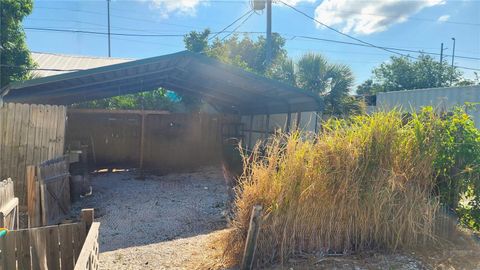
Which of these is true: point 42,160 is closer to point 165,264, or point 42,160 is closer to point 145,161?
point 165,264

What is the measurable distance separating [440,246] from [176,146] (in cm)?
876

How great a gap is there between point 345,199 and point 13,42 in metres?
10.4

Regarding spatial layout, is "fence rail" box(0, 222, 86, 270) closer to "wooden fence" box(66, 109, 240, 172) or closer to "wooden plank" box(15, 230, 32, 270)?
"wooden plank" box(15, 230, 32, 270)

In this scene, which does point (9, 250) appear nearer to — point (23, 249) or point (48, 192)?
point (23, 249)

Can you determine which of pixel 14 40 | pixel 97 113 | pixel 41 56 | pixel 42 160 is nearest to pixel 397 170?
pixel 42 160

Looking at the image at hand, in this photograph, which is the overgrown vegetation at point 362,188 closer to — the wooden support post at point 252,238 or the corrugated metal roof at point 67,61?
the wooden support post at point 252,238

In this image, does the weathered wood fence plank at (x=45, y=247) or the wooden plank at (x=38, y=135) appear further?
the wooden plank at (x=38, y=135)

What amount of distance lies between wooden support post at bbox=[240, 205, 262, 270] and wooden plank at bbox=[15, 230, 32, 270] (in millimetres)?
1838

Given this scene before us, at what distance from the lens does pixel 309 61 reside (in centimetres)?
1120

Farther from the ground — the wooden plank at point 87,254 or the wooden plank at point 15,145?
the wooden plank at point 15,145

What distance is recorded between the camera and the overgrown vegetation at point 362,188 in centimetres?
327

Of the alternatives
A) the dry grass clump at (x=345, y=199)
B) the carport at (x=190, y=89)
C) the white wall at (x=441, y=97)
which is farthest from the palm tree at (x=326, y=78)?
the dry grass clump at (x=345, y=199)

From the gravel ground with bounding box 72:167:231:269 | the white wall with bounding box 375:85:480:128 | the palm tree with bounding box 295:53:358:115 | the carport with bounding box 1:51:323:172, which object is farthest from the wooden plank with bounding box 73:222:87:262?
the palm tree with bounding box 295:53:358:115

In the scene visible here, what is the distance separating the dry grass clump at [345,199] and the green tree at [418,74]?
23909 mm
